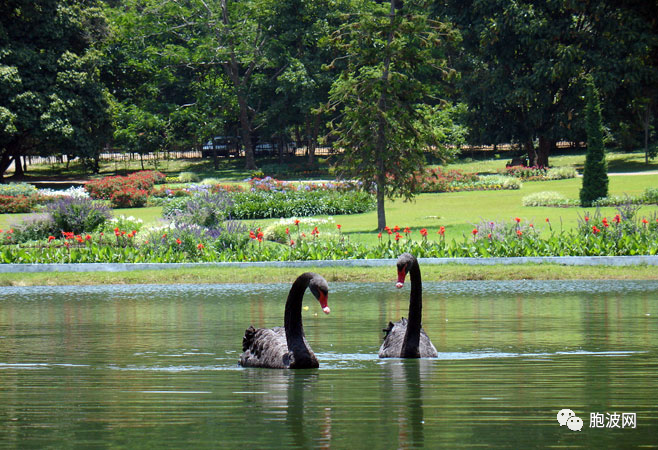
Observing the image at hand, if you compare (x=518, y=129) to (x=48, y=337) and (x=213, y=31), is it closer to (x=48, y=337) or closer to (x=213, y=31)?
(x=213, y=31)

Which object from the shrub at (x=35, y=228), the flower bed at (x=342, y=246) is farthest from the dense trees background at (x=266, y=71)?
the flower bed at (x=342, y=246)

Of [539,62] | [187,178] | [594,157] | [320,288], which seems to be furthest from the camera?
[187,178]

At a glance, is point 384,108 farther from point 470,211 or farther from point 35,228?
point 35,228

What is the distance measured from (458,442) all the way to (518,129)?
5275 centimetres

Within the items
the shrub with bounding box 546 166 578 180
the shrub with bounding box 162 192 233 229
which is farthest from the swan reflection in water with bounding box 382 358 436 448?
the shrub with bounding box 546 166 578 180

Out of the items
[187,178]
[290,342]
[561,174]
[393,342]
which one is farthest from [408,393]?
[187,178]

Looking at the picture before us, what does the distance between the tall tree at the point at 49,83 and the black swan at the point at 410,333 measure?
4681 cm

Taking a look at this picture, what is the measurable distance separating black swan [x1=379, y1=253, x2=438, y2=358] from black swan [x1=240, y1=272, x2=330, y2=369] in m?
1.00

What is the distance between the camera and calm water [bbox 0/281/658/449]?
6188 millimetres

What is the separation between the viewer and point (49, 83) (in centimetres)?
5700

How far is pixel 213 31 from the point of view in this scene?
64.2m

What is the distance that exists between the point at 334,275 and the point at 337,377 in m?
10.5

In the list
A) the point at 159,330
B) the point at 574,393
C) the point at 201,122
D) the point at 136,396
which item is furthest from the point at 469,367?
the point at 201,122

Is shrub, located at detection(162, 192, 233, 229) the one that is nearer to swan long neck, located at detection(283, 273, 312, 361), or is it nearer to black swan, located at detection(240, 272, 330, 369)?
black swan, located at detection(240, 272, 330, 369)
